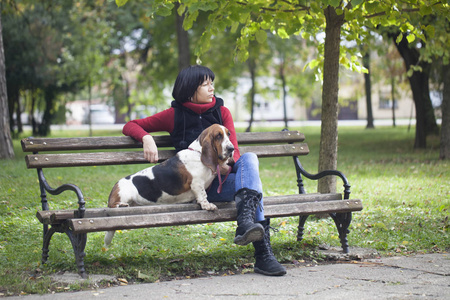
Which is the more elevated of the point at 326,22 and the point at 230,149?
the point at 326,22

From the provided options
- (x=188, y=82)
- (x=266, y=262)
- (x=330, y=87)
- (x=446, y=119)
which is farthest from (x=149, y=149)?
(x=446, y=119)

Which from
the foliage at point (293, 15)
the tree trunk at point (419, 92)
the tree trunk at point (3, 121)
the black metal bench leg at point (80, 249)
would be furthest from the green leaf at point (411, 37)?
the tree trunk at point (419, 92)

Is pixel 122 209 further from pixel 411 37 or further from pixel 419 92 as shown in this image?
pixel 419 92

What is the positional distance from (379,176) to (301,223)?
17.7 feet

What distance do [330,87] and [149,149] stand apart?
2677 millimetres

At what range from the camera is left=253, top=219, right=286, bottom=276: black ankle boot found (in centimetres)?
446

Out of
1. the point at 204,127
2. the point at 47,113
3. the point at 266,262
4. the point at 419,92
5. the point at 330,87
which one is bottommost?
the point at 266,262

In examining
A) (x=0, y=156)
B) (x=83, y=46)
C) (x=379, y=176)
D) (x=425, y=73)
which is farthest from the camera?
(x=83, y=46)

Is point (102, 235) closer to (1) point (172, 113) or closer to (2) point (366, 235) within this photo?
(1) point (172, 113)

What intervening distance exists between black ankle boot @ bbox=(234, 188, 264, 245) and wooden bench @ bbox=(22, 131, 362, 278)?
5.9 inches

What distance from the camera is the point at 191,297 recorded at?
3871 mm

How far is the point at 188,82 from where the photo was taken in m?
5.00

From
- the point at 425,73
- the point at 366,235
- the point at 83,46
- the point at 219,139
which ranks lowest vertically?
the point at 366,235

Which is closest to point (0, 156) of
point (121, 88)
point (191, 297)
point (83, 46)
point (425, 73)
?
point (191, 297)
